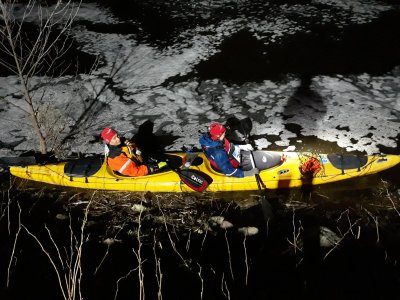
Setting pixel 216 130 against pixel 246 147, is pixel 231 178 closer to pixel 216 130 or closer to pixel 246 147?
pixel 246 147

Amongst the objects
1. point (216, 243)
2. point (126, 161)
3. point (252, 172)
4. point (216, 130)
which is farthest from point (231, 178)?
point (126, 161)

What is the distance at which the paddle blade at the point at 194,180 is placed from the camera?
15.6ft

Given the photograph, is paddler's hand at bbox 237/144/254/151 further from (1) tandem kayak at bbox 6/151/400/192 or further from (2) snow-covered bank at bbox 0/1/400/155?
(2) snow-covered bank at bbox 0/1/400/155

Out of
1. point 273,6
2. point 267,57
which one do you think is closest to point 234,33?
point 267,57

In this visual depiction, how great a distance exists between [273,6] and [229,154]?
8.86 meters

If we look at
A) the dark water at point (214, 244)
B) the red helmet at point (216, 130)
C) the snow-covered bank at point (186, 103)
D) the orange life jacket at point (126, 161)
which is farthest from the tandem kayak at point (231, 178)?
the snow-covered bank at point (186, 103)

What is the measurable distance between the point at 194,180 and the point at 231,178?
576 mm

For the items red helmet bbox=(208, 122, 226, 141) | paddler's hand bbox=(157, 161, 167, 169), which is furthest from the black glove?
paddler's hand bbox=(157, 161, 167, 169)

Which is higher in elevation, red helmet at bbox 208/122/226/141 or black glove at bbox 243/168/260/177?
red helmet at bbox 208/122/226/141

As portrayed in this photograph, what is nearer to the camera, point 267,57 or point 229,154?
point 229,154

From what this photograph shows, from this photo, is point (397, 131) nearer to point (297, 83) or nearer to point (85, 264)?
point (297, 83)

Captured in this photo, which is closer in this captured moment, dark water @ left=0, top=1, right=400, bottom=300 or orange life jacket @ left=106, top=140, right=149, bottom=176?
dark water @ left=0, top=1, right=400, bottom=300

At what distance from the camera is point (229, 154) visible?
15.9ft

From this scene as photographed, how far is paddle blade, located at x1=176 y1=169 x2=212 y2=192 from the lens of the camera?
4.75 m
